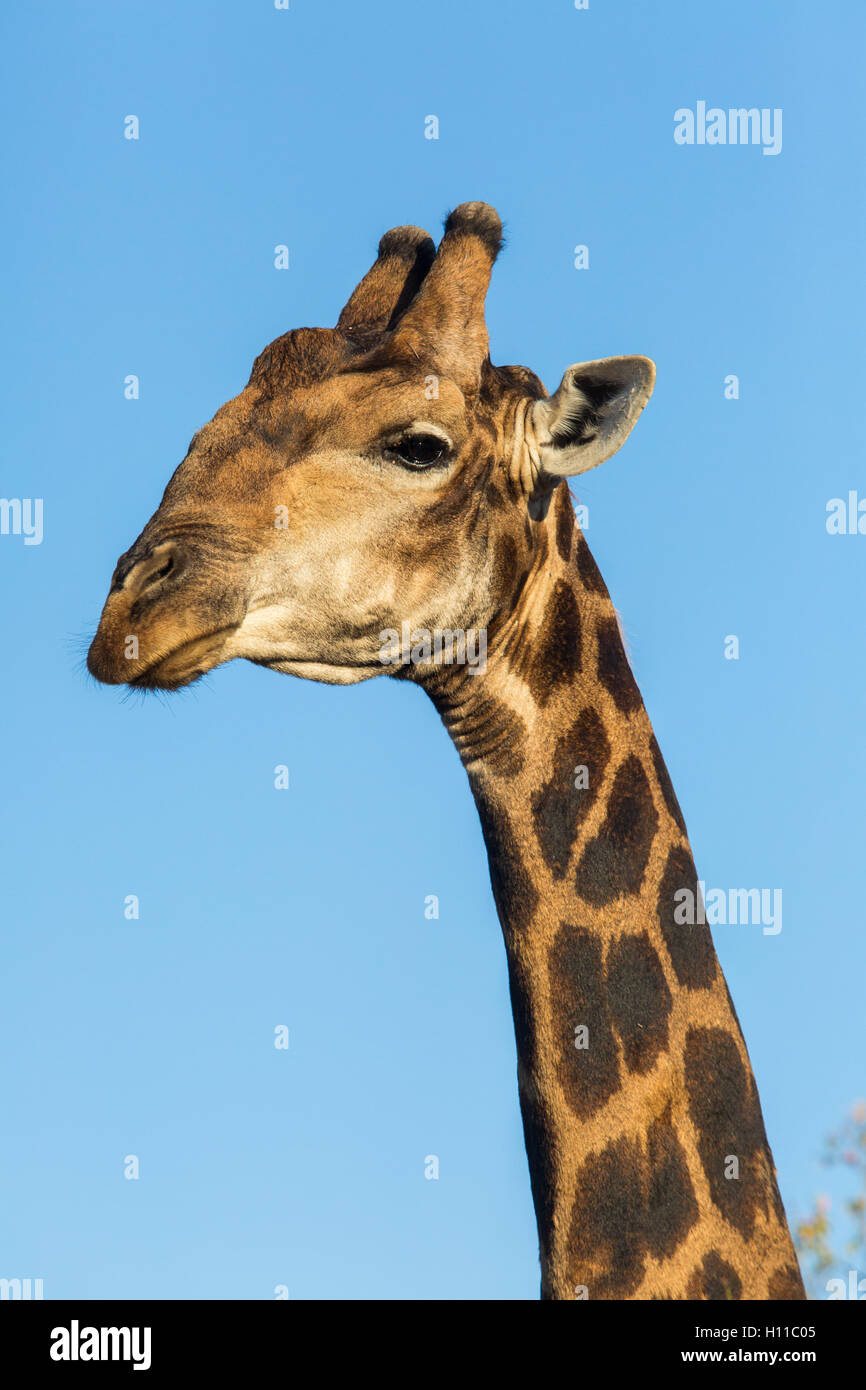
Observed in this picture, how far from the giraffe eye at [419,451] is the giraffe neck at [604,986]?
71 cm

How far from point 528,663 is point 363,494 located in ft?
3.79

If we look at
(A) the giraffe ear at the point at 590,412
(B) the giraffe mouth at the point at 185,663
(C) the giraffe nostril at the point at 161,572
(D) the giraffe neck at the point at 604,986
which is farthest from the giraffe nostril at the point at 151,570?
(A) the giraffe ear at the point at 590,412

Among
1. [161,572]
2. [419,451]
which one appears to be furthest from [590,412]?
[161,572]

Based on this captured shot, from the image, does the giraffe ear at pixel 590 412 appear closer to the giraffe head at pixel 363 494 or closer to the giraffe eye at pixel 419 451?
the giraffe head at pixel 363 494

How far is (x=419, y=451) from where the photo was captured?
26.7 feet

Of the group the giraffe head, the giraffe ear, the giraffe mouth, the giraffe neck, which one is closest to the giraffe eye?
the giraffe head

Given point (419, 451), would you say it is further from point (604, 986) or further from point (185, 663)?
point (604, 986)

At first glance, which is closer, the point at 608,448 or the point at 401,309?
the point at 608,448

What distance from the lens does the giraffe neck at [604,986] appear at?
7125 millimetres
